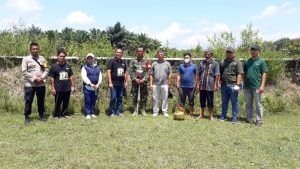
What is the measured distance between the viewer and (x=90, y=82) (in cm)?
988

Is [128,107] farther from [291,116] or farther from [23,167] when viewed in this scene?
[23,167]

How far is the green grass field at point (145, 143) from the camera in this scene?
620 cm

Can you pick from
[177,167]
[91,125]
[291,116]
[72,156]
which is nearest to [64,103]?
[91,125]

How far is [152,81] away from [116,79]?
96cm

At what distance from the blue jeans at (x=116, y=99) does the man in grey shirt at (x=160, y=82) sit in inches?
32.8

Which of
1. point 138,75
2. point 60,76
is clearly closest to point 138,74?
point 138,75

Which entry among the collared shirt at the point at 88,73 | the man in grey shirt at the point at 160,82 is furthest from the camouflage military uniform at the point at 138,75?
the collared shirt at the point at 88,73

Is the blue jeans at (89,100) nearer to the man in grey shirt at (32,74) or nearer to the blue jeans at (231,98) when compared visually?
the man in grey shirt at (32,74)

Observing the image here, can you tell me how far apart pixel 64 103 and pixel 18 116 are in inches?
44.7

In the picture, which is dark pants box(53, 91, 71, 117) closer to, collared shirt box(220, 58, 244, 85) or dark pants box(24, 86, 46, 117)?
dark pants box(24, 86, 46, 117)

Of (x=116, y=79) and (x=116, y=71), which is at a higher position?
(x=116, y=71)

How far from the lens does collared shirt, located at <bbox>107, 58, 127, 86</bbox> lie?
10.1m

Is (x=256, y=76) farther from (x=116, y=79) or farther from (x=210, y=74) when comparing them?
(x=116, y=79)

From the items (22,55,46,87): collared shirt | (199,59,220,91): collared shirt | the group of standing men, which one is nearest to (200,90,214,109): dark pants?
the group of standing men
